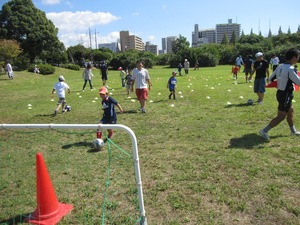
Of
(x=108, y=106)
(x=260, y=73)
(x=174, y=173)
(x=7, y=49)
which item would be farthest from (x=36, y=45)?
(x=174, y=173)

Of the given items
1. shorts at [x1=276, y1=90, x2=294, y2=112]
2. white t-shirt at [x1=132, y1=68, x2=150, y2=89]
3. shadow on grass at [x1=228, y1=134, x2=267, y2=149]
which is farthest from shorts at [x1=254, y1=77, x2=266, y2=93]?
white t-shirt at [x1=132, y1=68, x2=150, y2=89]

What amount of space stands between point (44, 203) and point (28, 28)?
132ft

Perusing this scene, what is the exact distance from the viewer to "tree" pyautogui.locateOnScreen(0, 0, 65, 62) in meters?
37.9

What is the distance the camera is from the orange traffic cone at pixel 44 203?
3.47m

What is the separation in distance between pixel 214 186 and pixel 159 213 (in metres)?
1.07

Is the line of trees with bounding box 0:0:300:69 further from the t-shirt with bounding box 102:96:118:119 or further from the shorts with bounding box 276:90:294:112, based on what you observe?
the shorts with bounding box 276:90:294:112

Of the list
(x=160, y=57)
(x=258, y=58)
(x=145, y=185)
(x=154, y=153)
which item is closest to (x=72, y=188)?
(x=145, y=185)

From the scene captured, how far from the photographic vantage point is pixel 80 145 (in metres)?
6.28

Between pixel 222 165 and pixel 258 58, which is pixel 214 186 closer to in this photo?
pixel 222 165

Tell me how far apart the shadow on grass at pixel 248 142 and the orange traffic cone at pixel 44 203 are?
3.70m

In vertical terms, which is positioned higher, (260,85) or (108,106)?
(260,85)

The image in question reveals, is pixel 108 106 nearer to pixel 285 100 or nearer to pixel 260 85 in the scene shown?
pixel 285 100

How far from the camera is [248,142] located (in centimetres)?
586

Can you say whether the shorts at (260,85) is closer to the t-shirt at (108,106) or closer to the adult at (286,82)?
the adult at (286,82)
